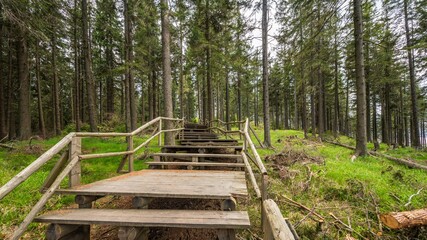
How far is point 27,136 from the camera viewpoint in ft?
36.9

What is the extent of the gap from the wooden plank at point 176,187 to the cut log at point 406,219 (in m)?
2.60

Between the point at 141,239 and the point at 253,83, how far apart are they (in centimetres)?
2961

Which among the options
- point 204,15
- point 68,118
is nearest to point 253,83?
point 204,15

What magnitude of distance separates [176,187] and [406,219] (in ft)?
12.7

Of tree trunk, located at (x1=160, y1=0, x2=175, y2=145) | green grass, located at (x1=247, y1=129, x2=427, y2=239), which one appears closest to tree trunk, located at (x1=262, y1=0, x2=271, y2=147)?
green grass, located at (x1=247, y1=129, x2=427, y2=239)

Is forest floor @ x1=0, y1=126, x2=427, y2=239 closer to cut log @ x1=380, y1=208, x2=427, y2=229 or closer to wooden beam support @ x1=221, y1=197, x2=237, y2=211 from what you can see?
cut log @ x1=380, y1=208, x2=427, y2=229

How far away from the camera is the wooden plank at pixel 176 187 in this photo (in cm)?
274

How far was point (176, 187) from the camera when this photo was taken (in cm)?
310

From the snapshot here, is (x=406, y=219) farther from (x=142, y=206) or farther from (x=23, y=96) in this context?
(x=23, y=96)

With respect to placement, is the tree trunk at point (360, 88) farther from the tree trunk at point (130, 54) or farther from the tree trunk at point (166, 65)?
the tree trunk at point (130, 54)

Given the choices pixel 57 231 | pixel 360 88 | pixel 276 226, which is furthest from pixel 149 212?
pixel 360 88

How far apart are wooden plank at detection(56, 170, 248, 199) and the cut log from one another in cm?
260

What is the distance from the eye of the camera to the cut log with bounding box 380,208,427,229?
125 inches

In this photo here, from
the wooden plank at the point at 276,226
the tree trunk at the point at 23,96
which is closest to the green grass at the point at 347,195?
the wooden plank at the point at 276,226
